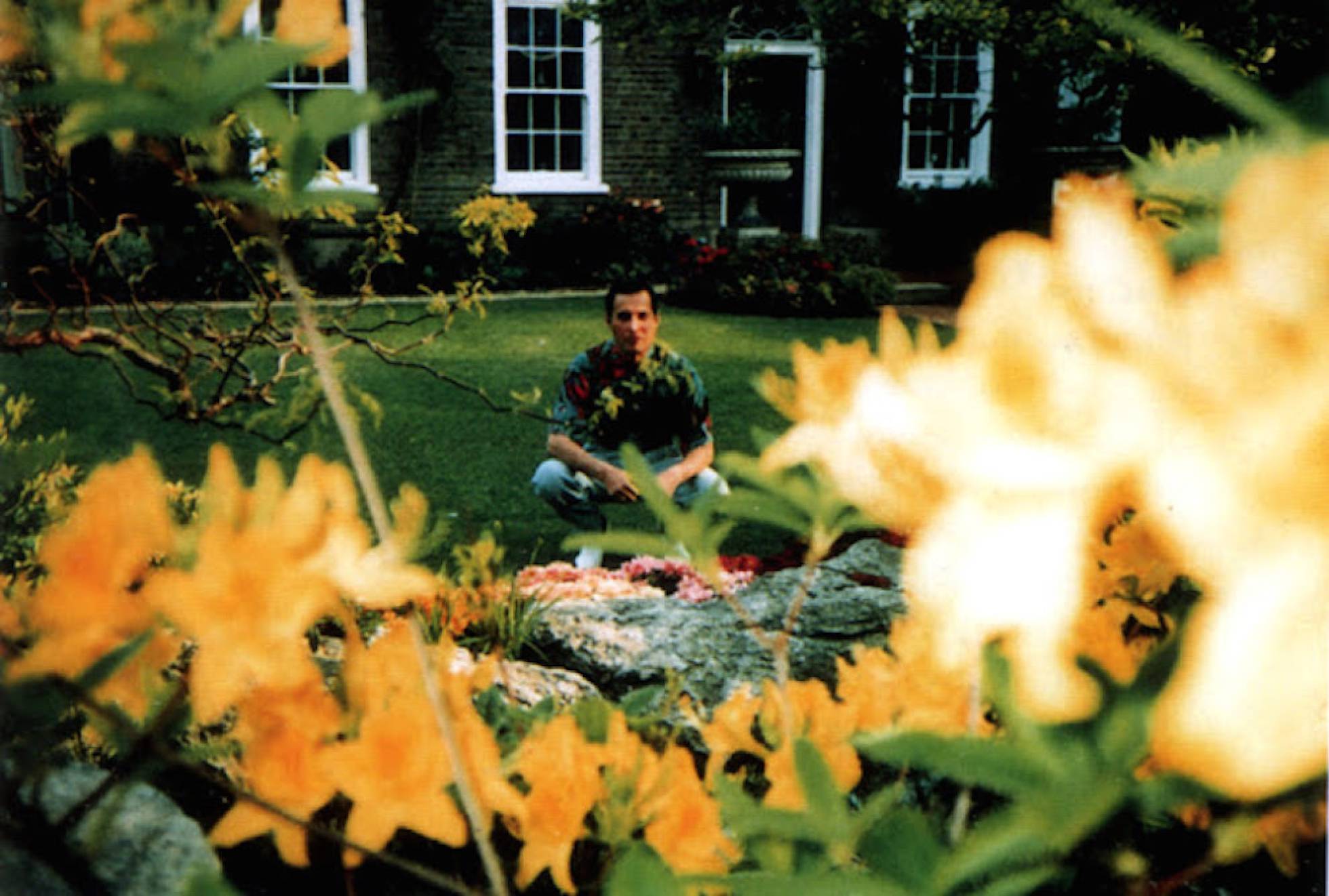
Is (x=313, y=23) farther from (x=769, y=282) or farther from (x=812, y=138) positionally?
(x=812, y=138)

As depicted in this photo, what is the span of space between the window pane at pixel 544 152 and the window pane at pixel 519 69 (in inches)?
21.2

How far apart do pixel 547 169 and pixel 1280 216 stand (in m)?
13.0

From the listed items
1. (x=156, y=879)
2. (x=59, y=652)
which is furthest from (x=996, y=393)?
(x=156, y=879)

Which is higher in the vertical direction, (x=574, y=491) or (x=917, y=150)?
(x=917, y=150)

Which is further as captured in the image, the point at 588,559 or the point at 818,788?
the point at 588,559

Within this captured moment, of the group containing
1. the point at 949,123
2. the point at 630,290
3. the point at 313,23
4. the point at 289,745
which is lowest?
the point at 630,290

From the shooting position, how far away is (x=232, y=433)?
5.68 meters

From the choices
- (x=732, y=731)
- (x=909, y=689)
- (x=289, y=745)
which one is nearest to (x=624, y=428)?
(x=732, y=731)

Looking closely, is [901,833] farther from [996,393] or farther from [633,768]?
[633,768]

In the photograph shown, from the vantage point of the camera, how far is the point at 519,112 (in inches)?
504

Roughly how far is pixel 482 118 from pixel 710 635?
1058 centimetres

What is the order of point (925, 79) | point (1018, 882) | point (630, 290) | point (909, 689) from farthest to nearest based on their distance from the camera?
1. point (925, 79)
2. point (630, 290)
3. point (909, 689)
4. point (1018, 882)

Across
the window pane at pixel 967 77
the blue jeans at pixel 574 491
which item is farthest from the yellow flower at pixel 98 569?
the window pane at pixel 967 77

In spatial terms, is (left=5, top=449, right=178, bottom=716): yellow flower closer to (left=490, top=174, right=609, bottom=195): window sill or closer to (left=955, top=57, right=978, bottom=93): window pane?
(left=490, top=174, right=609, bottom=195): window sill
